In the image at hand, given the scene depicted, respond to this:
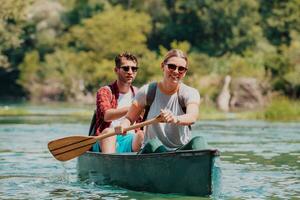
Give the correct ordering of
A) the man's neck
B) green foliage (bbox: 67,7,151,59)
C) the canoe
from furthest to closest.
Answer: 1. green foliage (bbox: 67,7,151,59)
2. the man's neck
3. the canoe

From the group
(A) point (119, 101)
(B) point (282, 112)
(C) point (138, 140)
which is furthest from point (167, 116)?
(B) point (282, 112)

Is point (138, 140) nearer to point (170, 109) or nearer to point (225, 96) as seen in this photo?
point (170, 109)

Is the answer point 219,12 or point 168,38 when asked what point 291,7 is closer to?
point 219,12

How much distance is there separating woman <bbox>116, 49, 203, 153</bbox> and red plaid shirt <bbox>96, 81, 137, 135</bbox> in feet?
3.58

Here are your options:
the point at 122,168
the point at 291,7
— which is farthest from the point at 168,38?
the point at 122,168

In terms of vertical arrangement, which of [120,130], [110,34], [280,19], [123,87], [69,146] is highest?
[280,19]

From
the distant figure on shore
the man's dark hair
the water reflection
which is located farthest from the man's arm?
the distant figure on shore

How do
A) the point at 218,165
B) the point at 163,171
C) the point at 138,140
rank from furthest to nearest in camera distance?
the point at 138,140 < the point at 163,171 < the point at 218,165

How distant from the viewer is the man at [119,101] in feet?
32.7

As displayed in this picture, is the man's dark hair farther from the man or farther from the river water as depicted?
the river water

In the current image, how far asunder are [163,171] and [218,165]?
0.62 meters

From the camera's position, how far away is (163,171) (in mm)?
8844

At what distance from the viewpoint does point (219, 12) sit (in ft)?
192

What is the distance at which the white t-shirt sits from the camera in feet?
28.7
